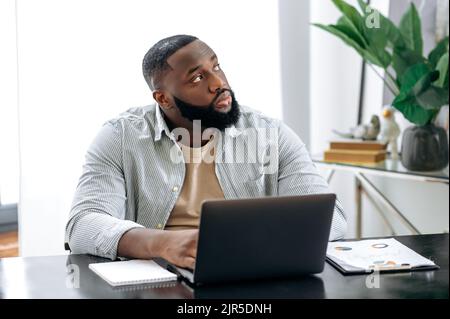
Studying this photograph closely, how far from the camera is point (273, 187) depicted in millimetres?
2006

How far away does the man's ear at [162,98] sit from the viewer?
2.01 m

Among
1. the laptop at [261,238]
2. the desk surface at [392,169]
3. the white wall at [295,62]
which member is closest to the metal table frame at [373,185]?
the desk surface at [392,169]

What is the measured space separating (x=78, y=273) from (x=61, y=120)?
53.4 inches

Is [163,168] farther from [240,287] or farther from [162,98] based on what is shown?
[240,287]

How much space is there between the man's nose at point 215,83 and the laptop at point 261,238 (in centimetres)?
67

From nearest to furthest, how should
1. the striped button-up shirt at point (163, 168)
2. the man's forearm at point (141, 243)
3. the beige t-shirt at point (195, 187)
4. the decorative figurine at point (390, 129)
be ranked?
the man's forearm at point (141, 243), the striped button-up shirt at point (163, 168), the beige t-shirt at point (195, 187), the decorative figurine at point (390, 129)

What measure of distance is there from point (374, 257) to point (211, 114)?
→ 65 cm

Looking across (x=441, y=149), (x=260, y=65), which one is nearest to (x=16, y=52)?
(x=260, y=65)

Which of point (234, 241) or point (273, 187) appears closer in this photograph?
point (234, 241)

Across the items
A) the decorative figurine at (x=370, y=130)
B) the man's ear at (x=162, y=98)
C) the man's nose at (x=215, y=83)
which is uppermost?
the man's nose at (x=215, y=83)

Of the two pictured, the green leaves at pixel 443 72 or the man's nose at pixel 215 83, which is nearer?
the man's nose at pixel 215 83

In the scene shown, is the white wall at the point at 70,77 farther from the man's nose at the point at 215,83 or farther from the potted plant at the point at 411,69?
the man's nose at the point at 215,83

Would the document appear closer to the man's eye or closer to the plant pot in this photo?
the man's eye

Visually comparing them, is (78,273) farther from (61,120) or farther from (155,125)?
(61,120)
